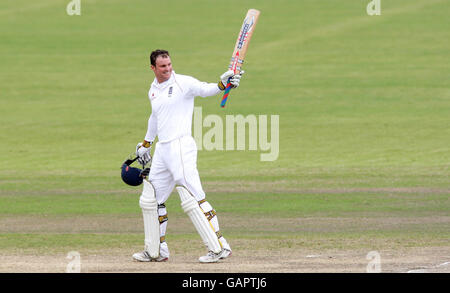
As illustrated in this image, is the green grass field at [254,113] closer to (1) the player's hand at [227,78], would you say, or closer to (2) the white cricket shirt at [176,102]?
(2) the white cricket shirt at [176,102]

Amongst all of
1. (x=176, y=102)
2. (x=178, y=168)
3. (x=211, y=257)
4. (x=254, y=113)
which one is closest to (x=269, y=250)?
(x=211, y=257)

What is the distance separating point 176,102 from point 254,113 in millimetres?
20852

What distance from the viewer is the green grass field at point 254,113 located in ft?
45.4

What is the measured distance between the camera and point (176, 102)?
10.6 m

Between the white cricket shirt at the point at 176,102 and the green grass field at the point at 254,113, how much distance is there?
4.80ft

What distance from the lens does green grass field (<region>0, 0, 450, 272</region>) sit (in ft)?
45.4

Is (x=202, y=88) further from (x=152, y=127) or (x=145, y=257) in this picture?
(x=145, y=257)

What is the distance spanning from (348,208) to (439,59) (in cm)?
2287

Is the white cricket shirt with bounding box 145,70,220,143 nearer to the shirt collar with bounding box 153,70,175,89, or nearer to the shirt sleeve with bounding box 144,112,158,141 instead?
the shirt collar with bounding box 153,70,175,89

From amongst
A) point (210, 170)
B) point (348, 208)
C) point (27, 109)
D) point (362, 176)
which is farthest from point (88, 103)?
point (348, 208)

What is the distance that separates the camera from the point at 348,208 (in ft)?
53.5

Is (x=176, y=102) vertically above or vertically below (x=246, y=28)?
below

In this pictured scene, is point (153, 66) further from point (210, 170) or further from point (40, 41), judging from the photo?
point (40, 41)

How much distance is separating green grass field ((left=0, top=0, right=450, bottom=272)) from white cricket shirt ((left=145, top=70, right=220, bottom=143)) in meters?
1.46
